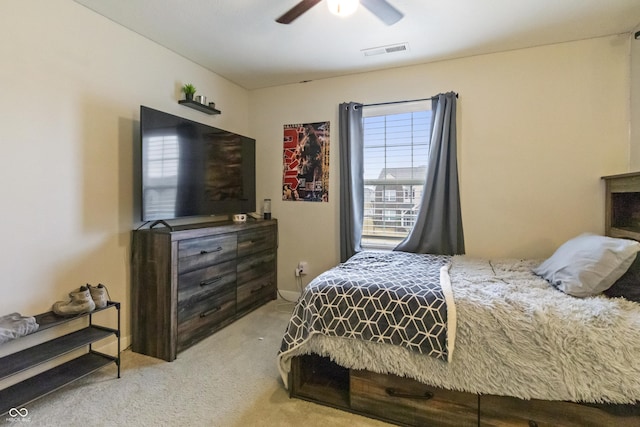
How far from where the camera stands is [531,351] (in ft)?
4.54

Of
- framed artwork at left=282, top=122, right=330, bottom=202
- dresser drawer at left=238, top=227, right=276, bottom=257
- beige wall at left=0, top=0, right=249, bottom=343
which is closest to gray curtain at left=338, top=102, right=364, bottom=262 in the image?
framed artwork at left=282, top=122, right=330, bottom=202

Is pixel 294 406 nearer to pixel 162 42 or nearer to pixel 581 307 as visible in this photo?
pixel 581 307

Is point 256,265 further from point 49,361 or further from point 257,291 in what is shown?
point 49,361

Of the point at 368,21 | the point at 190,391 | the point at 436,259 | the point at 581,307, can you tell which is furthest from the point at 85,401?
the point at 368,21

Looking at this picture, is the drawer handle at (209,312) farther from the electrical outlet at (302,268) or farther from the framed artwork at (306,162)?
the framed artwork at (306,162)

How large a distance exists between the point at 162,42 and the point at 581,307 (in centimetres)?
340

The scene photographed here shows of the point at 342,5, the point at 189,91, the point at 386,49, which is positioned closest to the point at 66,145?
the point at 189,91

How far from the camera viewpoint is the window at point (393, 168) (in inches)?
119

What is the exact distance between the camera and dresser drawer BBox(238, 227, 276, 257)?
294 centimetres

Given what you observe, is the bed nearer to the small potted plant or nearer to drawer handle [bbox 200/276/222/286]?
drawer handle [bbox 200/276/222/286]

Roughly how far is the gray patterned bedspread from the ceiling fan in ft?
4.95

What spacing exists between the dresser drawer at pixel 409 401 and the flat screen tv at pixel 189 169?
1862mm

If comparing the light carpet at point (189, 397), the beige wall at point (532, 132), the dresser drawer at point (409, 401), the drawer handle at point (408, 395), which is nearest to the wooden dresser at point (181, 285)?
the light carpet at point (189, 397)

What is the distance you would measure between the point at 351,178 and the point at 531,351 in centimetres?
209
